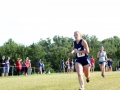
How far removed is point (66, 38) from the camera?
156 metres

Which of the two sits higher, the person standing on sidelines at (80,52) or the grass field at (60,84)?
the person standing on sidelines at (80,52)

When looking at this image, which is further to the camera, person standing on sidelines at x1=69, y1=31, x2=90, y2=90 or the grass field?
the grass field

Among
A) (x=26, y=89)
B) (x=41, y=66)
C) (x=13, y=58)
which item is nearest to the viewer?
(x=26, y=89)

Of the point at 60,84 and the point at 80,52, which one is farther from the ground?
the point at 80,52

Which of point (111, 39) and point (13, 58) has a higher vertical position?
point (111, 39)

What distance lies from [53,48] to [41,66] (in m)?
91.0

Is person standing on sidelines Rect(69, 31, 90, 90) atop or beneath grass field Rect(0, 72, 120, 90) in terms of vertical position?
atop

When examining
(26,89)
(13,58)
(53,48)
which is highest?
(53,48)

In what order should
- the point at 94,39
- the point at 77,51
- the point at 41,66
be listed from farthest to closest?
the point at 94,39
the point at 41,66
the point at 77,51

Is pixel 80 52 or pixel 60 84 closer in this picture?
pixel 80 52

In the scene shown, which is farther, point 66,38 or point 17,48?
point 66,38

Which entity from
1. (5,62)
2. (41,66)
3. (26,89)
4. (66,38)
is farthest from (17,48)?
(66,38)

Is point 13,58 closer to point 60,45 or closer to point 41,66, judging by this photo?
point 41,66

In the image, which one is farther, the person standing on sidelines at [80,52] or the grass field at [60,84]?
the grass field at [60,84]
